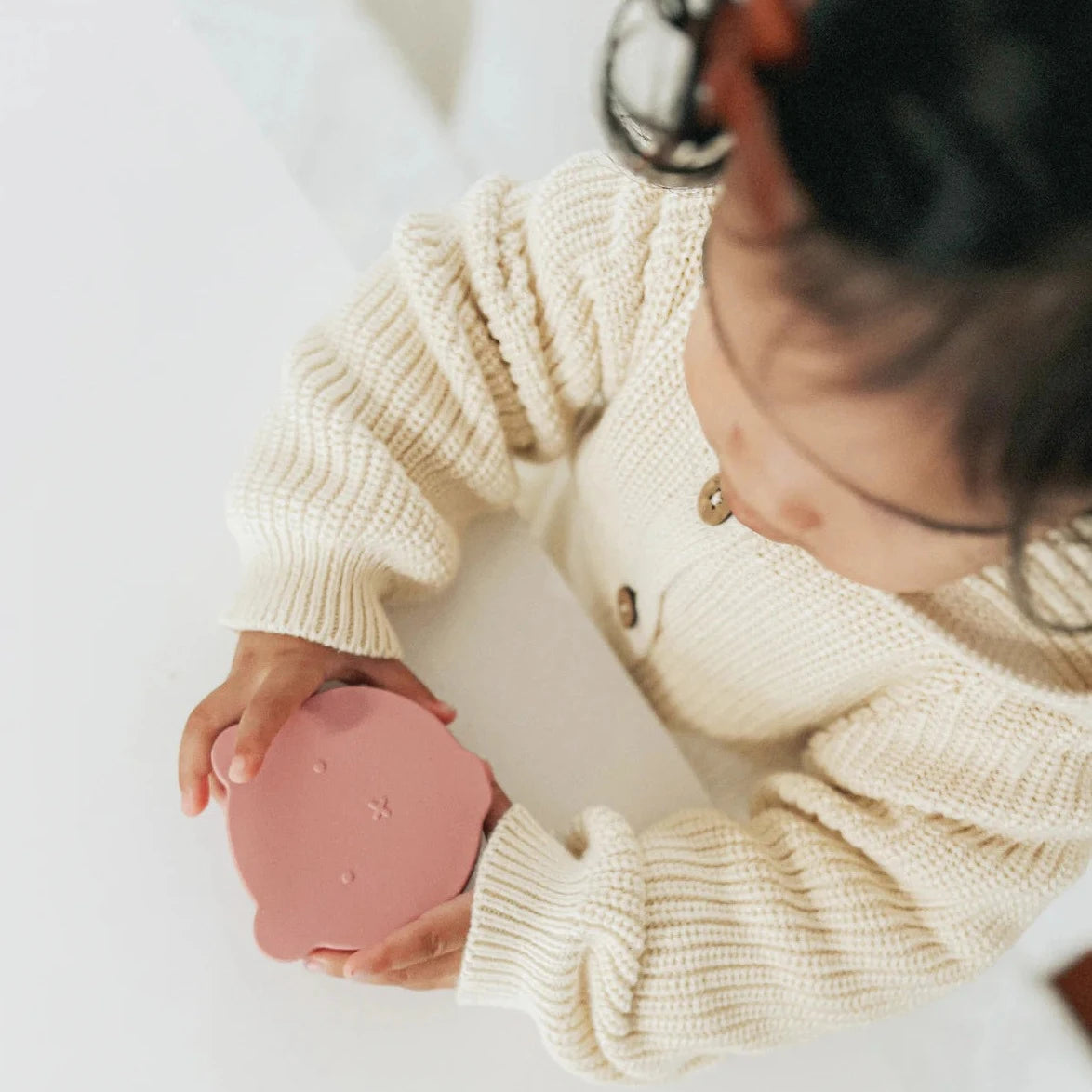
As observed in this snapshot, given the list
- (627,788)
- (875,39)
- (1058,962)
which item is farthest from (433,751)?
(1058,962)

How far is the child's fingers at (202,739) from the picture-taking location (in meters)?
0.45

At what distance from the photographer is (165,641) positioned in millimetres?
507

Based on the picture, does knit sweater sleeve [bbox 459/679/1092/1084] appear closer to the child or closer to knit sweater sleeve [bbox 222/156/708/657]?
the child

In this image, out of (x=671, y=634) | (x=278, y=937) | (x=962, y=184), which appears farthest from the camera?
(x=671, y=634)

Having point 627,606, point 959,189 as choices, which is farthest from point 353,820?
point 959,189

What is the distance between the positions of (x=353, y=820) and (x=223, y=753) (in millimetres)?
64

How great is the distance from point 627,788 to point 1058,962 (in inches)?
16.4

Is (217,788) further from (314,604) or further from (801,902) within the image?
(801,902)

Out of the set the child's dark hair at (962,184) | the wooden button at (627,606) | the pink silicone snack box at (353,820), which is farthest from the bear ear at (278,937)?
the child's dark hair at (962,184)

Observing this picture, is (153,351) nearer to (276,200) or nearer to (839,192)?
(276,200)

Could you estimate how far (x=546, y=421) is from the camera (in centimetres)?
51

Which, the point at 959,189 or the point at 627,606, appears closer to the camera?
the point at 959,189

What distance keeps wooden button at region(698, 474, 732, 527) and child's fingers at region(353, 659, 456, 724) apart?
0.15m

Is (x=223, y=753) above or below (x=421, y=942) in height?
above
